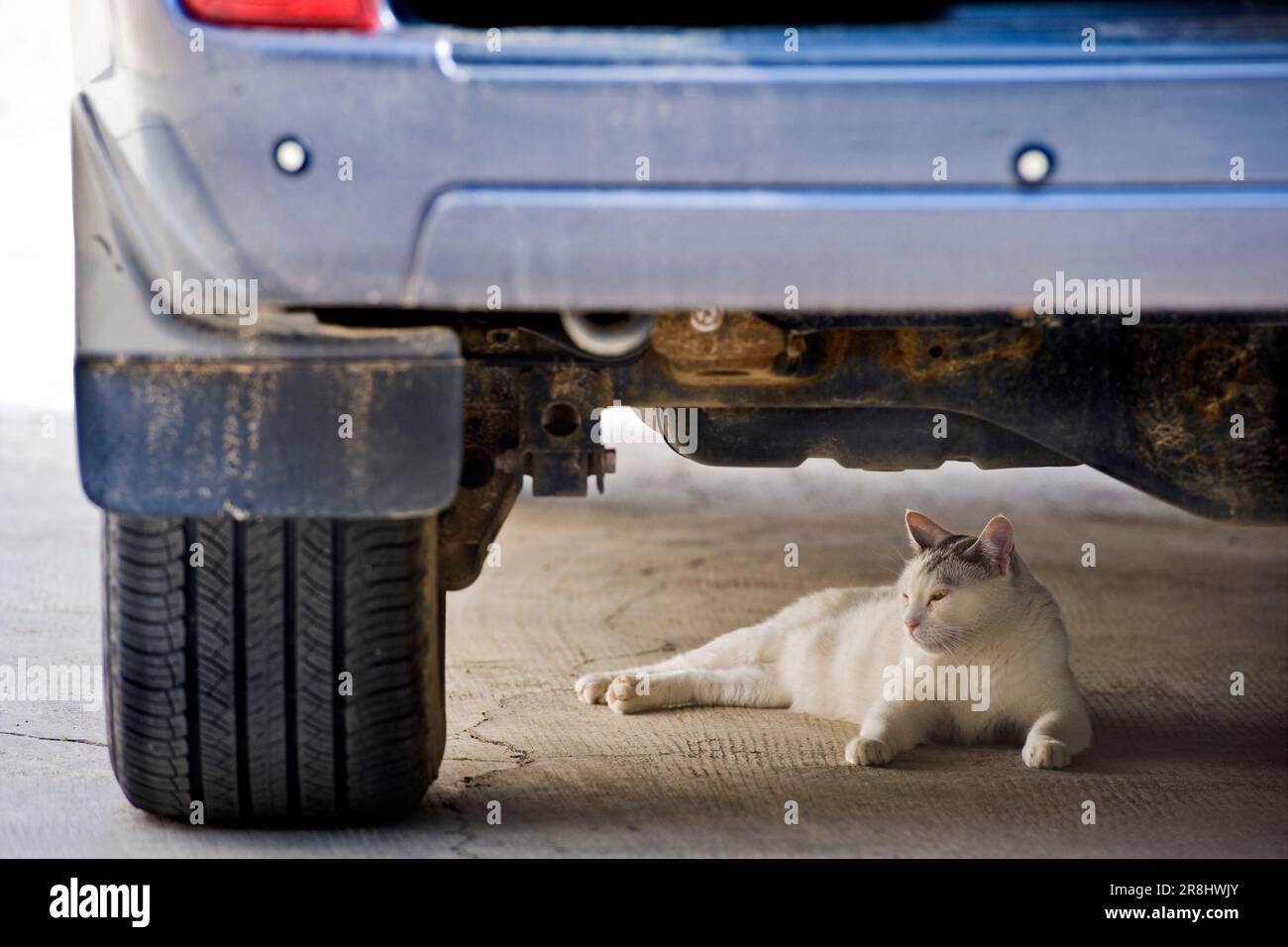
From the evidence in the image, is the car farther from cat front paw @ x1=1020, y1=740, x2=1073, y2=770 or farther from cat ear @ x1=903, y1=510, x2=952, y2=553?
cat ear @ x1=903, y1=510, x2=952, y2=553

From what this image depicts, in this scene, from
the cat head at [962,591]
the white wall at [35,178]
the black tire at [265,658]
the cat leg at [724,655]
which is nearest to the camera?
the black tire at [265,658]

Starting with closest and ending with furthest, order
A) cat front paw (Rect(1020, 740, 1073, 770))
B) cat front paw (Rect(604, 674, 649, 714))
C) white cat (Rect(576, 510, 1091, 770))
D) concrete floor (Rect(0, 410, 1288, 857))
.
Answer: concrete floor (Rect(0, 410, 1288, 857)) → cat front paw (Rect(1020, 740, 1073, 770)) → white cat (Rect(576, 510, 1091, 770)) → cat front paw (Rect(604, 674, 649, 714))

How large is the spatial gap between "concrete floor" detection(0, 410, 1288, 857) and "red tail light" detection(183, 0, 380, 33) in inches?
49.2

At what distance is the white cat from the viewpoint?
10.8 feet

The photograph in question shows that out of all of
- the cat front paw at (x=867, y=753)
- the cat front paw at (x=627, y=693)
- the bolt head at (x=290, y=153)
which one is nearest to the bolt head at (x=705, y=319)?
the bolt head at (x=290, y=153)

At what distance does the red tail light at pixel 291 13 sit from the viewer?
75.0 inches

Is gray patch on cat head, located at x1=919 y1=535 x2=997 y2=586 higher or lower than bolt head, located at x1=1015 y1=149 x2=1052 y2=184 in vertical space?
lower

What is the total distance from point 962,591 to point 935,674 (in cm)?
19

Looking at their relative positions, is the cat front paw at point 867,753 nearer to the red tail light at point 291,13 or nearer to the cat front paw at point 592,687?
the cat front paw at point 592,687

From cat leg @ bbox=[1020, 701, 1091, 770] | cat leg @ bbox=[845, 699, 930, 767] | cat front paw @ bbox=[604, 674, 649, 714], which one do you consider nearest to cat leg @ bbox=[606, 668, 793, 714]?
cat front paw @ bbox=[604, 674, 649, 714]

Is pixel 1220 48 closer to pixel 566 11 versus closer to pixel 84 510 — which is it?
pixel 566 11

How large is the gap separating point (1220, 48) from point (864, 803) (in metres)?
1.45

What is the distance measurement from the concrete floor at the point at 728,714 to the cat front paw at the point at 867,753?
0.03 m

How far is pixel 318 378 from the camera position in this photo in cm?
202
